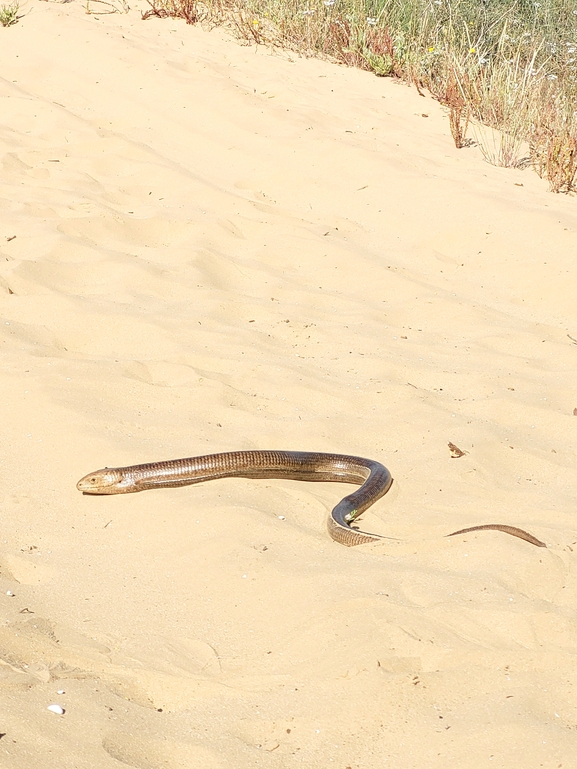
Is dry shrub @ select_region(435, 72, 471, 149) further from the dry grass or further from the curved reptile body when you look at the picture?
the curved reptile body

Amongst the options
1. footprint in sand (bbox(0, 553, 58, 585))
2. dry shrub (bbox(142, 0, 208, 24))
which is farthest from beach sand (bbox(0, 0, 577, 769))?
dry shrub (bbox(142, 0, 208, 24))

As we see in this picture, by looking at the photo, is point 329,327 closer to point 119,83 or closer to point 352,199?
point 352,199

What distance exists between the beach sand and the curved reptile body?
2.7 inches

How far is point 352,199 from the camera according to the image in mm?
7199

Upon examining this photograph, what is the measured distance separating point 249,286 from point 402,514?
257 cm

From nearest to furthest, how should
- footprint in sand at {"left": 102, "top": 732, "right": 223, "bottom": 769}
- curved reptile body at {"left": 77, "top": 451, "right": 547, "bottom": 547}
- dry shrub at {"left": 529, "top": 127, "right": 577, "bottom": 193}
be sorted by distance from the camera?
footprint in sand at {"left": 102, "top": 732, "right": 223, "bottom": 769} < curved reptile body at {"left": 77, "top": 451, "right": 547, "bottom": 547} < dry shrub at {"left": 529, "top": 127, "right": 577, "bottom": 193}

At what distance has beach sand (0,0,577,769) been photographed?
2475 mm

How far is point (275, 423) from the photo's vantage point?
14.3ft

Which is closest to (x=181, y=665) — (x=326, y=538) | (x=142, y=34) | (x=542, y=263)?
(x=326, y=538)

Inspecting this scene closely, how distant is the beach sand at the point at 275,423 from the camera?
8.12 feet

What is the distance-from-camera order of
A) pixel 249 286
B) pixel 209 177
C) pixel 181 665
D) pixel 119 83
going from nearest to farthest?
pixel 181 665, pixel 249 286, pixel 209 177, pixel 119 83

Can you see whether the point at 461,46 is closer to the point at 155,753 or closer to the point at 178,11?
the point at 178,11

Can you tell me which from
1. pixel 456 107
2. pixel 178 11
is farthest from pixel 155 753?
pixel 178 11

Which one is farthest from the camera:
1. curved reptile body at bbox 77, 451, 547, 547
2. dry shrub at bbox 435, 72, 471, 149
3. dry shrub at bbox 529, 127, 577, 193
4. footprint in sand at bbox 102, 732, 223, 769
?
dry shrub at bbox 435, 72, 471, 149
